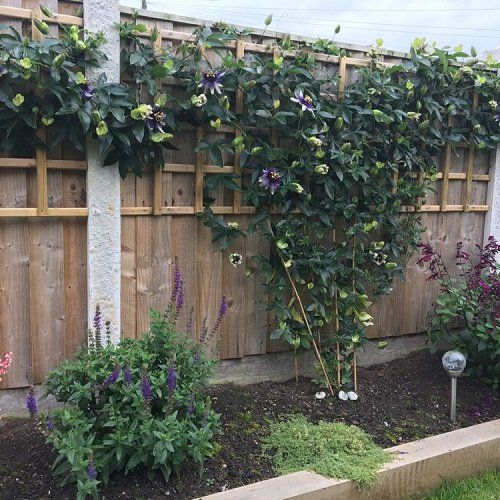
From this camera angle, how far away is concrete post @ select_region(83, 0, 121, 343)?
9.07 feet

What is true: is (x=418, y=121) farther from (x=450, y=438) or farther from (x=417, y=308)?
(x=450, y=438)

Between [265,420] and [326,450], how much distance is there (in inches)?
17.2

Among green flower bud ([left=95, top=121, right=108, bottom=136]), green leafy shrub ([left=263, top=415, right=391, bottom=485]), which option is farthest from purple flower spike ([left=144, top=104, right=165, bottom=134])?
green leafy shrub ([left=263, top=415, right=391, bottom=485])

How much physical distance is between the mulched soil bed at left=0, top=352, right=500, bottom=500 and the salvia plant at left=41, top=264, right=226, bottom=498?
0.29ft

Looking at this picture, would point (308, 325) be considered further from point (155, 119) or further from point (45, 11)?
point (45, 11)

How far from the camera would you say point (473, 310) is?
3.61 metres

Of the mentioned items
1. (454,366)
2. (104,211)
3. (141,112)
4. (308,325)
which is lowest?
(454,366)

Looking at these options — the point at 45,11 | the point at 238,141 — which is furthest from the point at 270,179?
the point at 45,11

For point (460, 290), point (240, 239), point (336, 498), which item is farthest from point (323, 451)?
point (460, 290)

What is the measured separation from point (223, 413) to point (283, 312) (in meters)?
0.68

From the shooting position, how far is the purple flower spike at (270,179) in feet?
10.3

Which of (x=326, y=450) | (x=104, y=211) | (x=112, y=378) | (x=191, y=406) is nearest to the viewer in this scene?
(x=112, y=378)

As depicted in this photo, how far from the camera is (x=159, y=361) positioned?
2.62 meters

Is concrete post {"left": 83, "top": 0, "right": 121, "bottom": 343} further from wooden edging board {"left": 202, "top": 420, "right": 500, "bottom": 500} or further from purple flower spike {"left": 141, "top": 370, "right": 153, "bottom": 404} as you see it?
wooden edging board {"left": 202, "top": 420, "right": 500, "bottom": 500}
